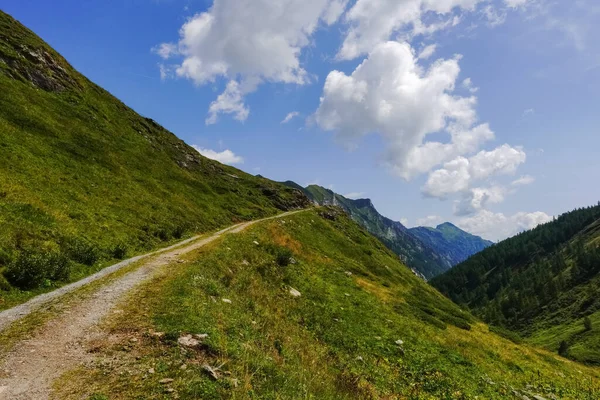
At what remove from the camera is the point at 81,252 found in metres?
23.1


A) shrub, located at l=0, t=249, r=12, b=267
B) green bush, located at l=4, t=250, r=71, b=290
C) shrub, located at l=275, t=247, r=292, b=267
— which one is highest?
shrub, located at l=0, t=249, r=12, b=267

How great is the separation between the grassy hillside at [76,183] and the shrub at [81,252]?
0.21 ft

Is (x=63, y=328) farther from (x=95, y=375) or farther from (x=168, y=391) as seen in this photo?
(x=168, y=391)

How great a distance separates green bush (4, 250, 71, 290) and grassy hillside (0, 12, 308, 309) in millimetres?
43

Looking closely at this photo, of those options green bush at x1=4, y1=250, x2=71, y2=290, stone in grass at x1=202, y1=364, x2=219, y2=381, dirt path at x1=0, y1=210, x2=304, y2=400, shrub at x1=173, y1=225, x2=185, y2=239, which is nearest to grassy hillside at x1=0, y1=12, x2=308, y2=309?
green bush at x1=4, y1=250, x2=71, y2=290

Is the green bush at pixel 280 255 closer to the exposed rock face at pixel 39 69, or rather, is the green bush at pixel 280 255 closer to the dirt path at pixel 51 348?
the dirt path at pixel 51 348

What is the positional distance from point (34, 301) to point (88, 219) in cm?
1616

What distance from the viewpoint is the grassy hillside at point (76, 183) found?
21281 millimetres

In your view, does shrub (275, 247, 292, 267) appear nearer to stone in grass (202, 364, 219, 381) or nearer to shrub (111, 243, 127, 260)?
shrub (111, 243, 127, 260)

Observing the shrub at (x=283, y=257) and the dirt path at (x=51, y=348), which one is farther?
the shrub at (x=283, y=257)

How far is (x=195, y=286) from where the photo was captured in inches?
685

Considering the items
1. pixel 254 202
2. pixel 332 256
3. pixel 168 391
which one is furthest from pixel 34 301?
pixel 254 202

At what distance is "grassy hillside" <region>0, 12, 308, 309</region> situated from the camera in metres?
21.3

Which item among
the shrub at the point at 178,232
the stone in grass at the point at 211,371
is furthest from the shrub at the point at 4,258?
the shrub at the point at 178,232
